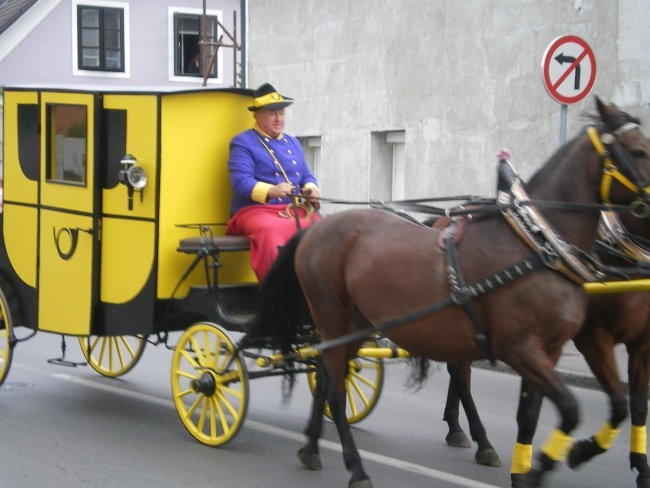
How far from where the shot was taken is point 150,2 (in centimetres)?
3092

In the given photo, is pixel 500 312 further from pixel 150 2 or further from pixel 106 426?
pixel 150 2

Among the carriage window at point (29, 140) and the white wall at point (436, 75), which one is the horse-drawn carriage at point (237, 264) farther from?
the white wall at point (436, 75)

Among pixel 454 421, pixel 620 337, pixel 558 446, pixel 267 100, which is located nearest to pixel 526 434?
pixel 558 446

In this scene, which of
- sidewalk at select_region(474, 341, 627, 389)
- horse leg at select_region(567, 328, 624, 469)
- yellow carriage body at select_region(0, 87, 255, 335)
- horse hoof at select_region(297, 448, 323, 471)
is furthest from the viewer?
sidewalk at select_region(474, 341, 627, 389)

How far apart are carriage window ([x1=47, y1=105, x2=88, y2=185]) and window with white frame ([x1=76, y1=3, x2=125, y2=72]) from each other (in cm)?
2278

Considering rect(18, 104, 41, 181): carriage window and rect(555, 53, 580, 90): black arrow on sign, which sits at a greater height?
rect(555, 53, 580, 90): black arrow on sign

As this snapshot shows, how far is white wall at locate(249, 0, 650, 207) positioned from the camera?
12578 mm

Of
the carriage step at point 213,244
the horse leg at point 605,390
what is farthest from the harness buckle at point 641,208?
the carriage step at point 213,244

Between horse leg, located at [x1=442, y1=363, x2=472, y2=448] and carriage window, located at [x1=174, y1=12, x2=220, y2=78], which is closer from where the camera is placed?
horse leg, located at [x1=442, y1=363, x2=472, y2=448]

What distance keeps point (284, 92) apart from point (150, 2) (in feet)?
46.8

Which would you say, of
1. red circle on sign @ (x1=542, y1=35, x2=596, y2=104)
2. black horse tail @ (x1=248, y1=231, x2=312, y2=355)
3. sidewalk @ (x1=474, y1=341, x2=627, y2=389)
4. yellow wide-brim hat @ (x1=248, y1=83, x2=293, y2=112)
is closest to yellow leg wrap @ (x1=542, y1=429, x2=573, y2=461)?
black horse tail @ (x1=248, y1=231, x2=312, y2=355)

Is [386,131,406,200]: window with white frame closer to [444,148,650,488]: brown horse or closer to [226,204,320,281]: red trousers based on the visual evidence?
[226,204,320,281]: red trousers

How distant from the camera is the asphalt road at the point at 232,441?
21.0ft

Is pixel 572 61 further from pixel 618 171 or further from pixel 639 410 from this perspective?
pixel 618 171
